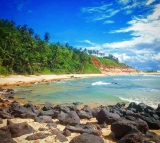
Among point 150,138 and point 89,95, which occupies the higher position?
point 150,138

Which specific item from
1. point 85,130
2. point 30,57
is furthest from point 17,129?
point 30,57

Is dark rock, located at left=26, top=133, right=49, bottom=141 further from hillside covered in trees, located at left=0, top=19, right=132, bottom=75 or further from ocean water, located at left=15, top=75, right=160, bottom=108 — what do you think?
hillside covered in trees, located at left=0, top=19, right=132, bottom=75

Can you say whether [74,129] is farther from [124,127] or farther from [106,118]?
[106,118]

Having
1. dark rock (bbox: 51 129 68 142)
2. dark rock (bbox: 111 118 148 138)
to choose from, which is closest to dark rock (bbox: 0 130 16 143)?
dark rock (bbox: 51 129 68 142)

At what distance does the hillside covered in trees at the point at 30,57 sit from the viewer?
177ft

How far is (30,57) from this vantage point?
203ft

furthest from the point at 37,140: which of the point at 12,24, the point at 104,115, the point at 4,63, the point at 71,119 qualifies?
the point at 12,24

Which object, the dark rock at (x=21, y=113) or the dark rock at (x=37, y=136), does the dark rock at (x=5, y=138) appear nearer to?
the dark rock at (x=37, y=136)

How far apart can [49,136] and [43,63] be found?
67574 millimetres

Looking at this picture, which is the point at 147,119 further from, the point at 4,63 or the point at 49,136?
the point at 4,63

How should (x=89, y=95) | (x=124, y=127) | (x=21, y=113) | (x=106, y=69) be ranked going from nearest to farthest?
(x=124, y=127) < (x=21, y=113) < (x=89, y=95) < (x=106, y=69)

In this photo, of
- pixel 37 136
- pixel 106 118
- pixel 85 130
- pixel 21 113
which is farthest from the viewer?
pixel 21 113

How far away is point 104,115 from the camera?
1040cm

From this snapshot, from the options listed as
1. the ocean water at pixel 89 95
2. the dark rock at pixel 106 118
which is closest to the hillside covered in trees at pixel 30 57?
the ocean water at pixel 89 95
